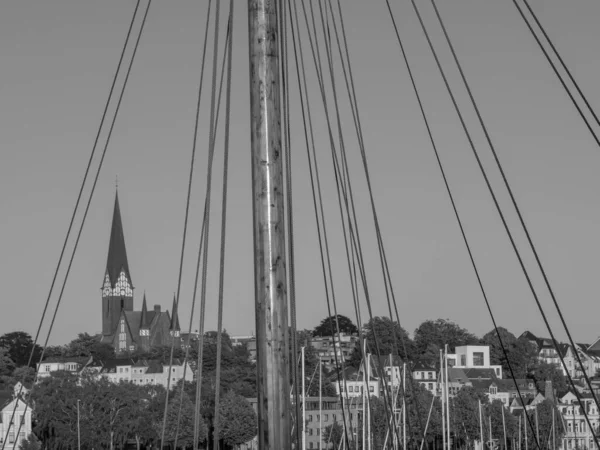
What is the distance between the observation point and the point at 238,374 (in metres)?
132

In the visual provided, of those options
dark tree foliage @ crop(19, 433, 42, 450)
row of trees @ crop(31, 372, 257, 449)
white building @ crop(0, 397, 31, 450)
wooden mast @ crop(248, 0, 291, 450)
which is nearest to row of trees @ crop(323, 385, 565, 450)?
row of trees @ crop(31, 372, 257, 449)

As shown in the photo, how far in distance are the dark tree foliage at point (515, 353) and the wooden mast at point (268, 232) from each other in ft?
486

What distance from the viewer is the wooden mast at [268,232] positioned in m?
8.53

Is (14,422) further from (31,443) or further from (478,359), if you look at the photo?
(478,359)

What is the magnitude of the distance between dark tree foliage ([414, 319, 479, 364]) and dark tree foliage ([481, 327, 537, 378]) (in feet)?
20.3

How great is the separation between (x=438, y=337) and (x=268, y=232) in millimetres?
172186

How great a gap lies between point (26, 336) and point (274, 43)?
182809 mm

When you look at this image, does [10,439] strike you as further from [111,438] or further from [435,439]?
[435,439]

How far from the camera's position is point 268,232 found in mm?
8898

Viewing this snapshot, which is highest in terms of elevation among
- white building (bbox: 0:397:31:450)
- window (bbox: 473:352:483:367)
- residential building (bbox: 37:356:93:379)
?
residential building (bbox: 37:356:93:379)

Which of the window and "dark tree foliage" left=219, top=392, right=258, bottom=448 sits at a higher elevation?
the window

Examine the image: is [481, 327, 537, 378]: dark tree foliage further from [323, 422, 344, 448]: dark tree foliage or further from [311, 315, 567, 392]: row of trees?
A: [323, 422, 344, 448]: dark tree foliage

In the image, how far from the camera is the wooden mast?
853cm

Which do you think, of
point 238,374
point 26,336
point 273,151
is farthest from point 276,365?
point 26,336
